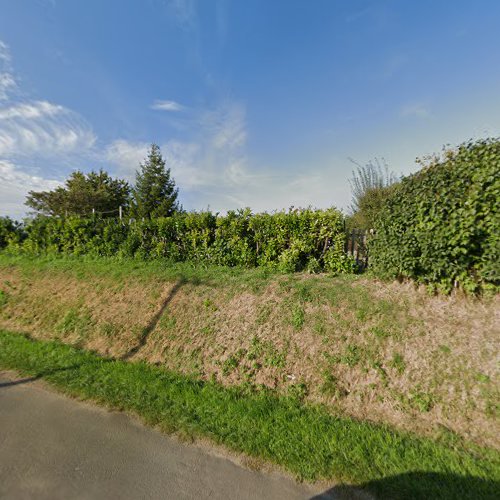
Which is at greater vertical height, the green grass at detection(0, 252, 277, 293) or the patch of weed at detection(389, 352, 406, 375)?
the green grass at detection(0, 252, 277, 293)

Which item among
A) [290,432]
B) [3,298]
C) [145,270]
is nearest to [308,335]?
[290,432]

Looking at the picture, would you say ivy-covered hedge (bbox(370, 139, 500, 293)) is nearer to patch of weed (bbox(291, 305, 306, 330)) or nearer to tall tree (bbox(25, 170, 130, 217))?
patch of weed (bbox(291, 305, 306, 330))

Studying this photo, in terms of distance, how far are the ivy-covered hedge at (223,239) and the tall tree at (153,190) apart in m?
22.9

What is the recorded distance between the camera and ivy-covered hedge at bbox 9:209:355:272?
6.24m

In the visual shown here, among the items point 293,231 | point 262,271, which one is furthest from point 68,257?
point 293,231

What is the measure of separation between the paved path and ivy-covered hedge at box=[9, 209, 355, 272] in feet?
14.2

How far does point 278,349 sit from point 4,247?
1477 cm

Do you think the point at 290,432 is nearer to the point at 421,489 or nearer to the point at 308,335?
the point at 421,489

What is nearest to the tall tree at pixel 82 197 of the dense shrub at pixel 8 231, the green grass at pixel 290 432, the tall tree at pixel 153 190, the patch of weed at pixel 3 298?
the tall tree at pixel 153 190

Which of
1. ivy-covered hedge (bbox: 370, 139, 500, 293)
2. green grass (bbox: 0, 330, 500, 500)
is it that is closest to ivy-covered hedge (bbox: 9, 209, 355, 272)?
ivy-covered hedge (bbox: 370, 139, 500, 293)

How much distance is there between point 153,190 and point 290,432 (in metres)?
34.2

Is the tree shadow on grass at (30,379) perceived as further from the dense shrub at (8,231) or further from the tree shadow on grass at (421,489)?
the dense shrub at (8,231)

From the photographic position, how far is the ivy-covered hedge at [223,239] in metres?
6.24

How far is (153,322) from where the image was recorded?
535 centimetres
